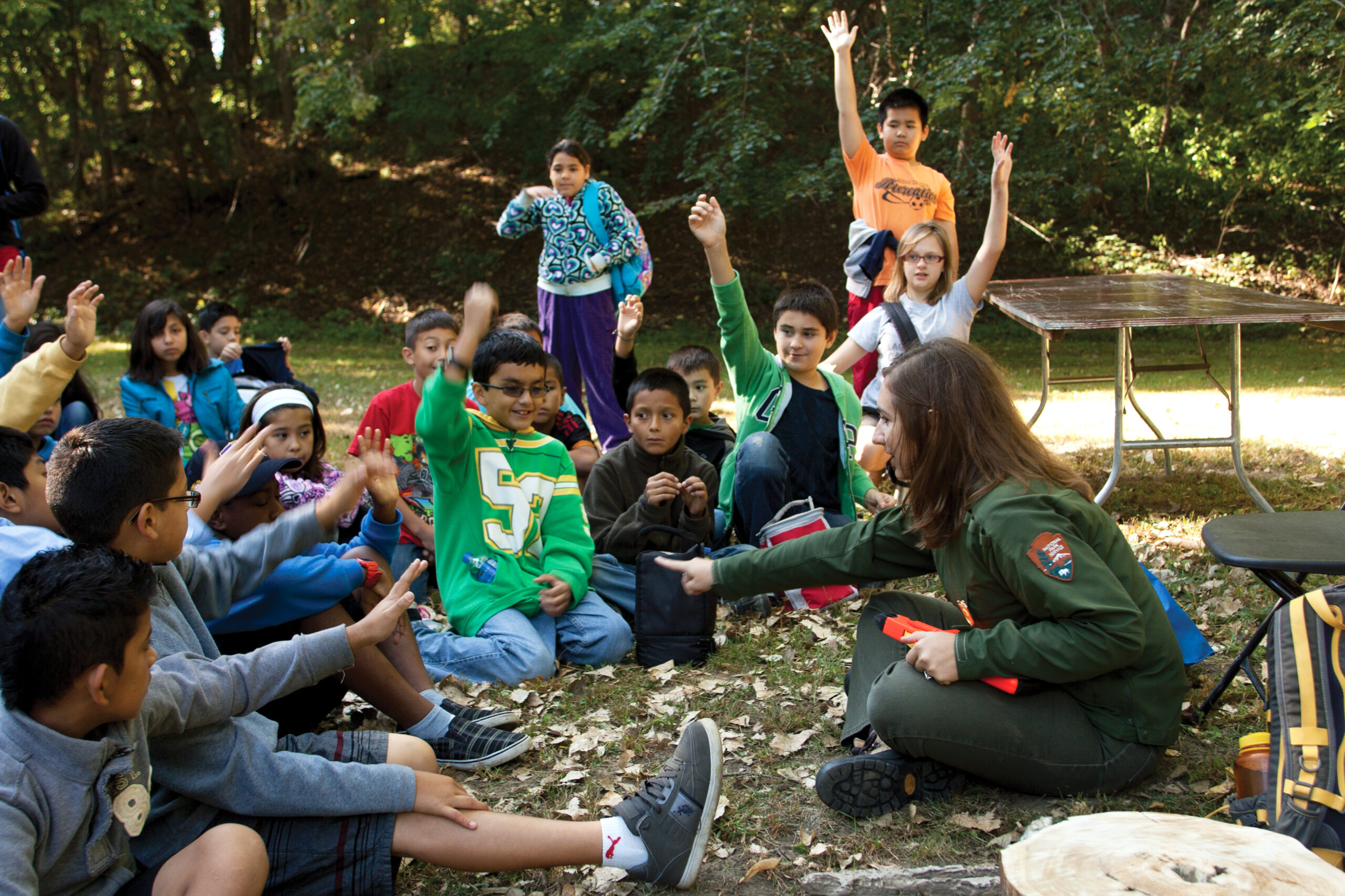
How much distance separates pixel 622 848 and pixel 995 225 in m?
4.06

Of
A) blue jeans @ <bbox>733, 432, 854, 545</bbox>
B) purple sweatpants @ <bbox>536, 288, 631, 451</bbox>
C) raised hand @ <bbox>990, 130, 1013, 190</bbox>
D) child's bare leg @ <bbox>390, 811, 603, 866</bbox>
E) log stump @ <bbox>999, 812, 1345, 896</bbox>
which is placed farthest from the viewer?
purple sweatpants @ <bbox>536, 288, 631, 451</bbox>

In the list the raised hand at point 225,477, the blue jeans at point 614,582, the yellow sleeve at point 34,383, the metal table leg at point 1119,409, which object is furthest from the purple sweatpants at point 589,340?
the raised hand at point 225,477

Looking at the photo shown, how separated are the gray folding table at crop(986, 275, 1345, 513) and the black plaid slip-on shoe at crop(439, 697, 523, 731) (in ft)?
9.69

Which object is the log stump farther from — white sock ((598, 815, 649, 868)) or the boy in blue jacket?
the boy in blue jacket

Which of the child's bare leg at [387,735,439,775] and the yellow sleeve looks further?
the yellow sleeve

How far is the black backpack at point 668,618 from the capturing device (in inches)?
150

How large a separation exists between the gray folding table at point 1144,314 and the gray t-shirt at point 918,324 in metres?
0.28

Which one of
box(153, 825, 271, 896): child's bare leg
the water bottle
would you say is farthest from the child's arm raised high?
box(153, 825, 271, 896): child's bare leg

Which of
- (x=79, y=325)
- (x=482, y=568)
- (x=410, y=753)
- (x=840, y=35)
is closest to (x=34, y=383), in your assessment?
(x=79, y=325)

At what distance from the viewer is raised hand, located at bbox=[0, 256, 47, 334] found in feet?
13.4

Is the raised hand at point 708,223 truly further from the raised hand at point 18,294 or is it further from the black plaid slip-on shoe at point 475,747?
the raised hand at point 18,294

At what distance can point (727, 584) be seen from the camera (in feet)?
9.83

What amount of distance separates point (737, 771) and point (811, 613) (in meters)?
1.46

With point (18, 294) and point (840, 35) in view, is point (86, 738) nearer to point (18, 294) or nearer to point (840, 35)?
point (18, 294)
